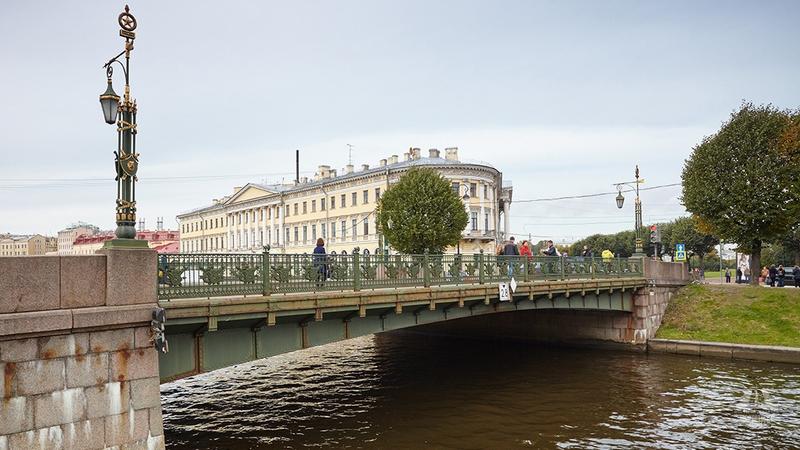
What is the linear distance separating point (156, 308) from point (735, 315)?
27.6m

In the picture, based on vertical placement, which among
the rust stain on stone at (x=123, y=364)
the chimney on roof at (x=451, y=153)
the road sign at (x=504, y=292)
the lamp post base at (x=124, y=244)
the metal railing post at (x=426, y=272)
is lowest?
the rust stain on stone at (x=123, y=364)

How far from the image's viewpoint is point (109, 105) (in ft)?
31.2

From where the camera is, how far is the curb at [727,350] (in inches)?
942

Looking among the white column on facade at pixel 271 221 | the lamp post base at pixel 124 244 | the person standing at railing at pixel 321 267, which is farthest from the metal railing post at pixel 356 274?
the white column on facade at pixel 271 221

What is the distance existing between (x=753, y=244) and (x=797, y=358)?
444 inches

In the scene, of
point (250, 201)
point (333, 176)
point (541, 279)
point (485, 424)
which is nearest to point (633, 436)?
point (485, 424)

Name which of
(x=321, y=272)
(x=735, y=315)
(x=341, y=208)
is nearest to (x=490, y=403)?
(x=321, y=272)

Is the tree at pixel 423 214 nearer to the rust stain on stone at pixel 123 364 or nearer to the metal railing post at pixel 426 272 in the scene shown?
the metal railing post at pixel 426 272

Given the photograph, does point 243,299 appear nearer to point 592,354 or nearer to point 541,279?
point 541,279

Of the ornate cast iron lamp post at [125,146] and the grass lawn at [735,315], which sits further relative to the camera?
the grass lawn at [735,315]

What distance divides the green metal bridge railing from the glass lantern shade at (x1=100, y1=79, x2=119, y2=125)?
270 cm

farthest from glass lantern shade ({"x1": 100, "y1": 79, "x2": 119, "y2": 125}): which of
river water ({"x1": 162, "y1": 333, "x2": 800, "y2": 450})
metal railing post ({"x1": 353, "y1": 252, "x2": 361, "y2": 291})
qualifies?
river water ({"x1": 162, "y1": 333, "x2": 800, "y2": 450})

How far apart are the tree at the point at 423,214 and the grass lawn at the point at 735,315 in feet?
49.3

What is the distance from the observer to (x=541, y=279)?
71.6ft
